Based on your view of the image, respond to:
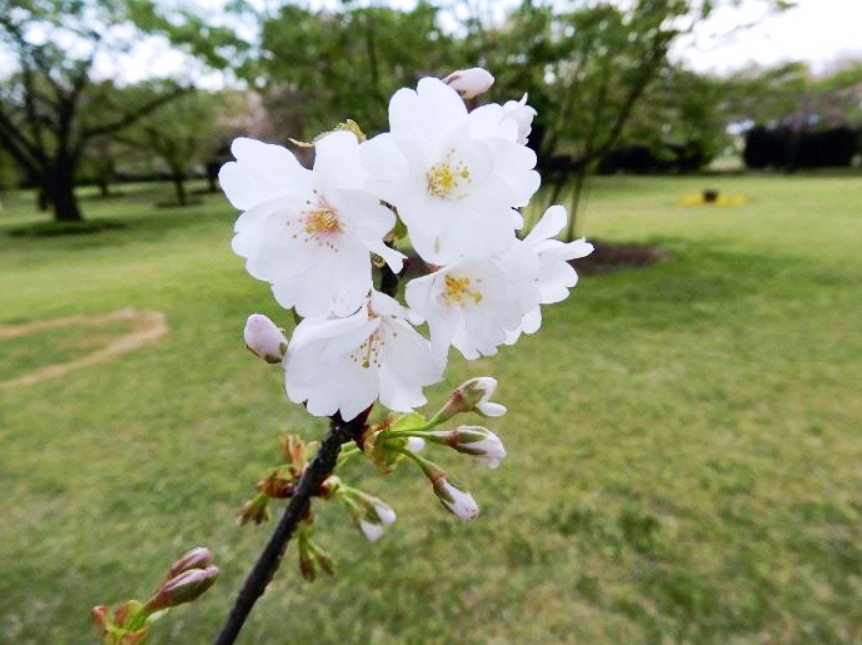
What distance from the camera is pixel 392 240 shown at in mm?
637

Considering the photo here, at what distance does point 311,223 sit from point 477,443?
339 mm

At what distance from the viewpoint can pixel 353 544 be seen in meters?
3.01

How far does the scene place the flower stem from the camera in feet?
2.30

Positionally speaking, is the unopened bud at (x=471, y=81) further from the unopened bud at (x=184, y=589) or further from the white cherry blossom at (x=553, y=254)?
the unopened bud at (x=184, y=589)

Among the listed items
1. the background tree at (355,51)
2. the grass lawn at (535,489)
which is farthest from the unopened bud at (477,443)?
the background tree at (355,51)

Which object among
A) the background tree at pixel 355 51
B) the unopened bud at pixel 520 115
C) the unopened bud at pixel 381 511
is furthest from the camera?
the background tree at pixel 355 51

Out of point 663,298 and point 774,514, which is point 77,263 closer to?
point 663,298

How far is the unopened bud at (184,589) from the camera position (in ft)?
2.55

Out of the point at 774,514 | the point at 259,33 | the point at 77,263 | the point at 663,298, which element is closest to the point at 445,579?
the point at 774,514

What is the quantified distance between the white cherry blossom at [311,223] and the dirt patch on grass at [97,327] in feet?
18.1

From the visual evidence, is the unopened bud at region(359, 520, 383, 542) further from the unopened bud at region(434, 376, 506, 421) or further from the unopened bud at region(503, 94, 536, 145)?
the unopened bud at region(503, 94, 536, 145)

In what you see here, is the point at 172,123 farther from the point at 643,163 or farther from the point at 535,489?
the point at 535,489

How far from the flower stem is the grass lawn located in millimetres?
1848

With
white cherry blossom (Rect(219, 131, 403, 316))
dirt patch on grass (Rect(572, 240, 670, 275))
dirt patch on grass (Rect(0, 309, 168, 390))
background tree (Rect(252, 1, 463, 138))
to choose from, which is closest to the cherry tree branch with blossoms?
white cherry blossom (Rect(219, 131, 403, 316))
